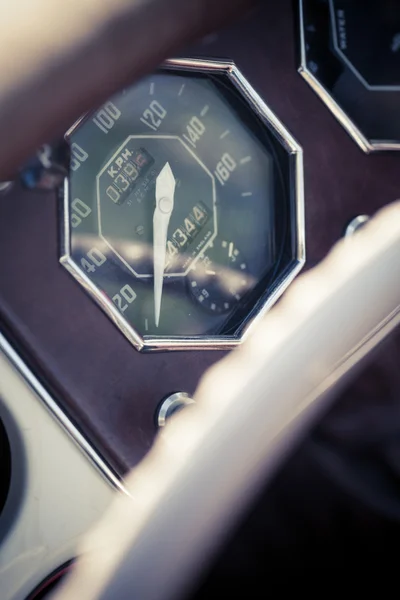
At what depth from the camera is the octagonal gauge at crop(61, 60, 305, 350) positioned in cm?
115

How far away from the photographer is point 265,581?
56 centimetres

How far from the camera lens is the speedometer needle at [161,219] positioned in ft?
3.89

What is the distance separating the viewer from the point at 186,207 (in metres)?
1.22

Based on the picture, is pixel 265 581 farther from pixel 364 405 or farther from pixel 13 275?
pixel 13 275

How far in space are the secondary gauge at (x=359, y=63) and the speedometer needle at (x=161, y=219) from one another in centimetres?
28

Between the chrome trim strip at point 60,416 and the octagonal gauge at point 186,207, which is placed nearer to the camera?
the chrome trim strip at point 60,416

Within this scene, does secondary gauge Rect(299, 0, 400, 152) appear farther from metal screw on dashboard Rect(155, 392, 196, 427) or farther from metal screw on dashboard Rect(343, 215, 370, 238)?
metal screw on dashboard Rect(155, 392, 196, 427)

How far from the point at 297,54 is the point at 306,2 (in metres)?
0.09

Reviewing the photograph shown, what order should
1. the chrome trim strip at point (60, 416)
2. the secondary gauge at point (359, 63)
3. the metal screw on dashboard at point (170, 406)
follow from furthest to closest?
the secondary gauge at point (359, 63)
the metal screw on dashboard at point (170, 406)
the chrome trim strip at point (60, 416)

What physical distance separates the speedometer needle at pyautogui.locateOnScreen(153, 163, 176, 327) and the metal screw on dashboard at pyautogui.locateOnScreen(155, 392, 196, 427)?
0.16 metres

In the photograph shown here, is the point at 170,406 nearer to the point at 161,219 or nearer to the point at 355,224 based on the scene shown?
the point at 161,219

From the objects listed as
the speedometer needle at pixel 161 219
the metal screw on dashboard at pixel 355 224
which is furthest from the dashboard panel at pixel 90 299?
the speedometer needle at pixel 161 219

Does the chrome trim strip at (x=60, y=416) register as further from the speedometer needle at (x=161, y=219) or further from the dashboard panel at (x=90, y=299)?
the speedometer needle at (x=161, y=219)

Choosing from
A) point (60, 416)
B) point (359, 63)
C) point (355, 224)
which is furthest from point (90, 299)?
point (359, 63)
